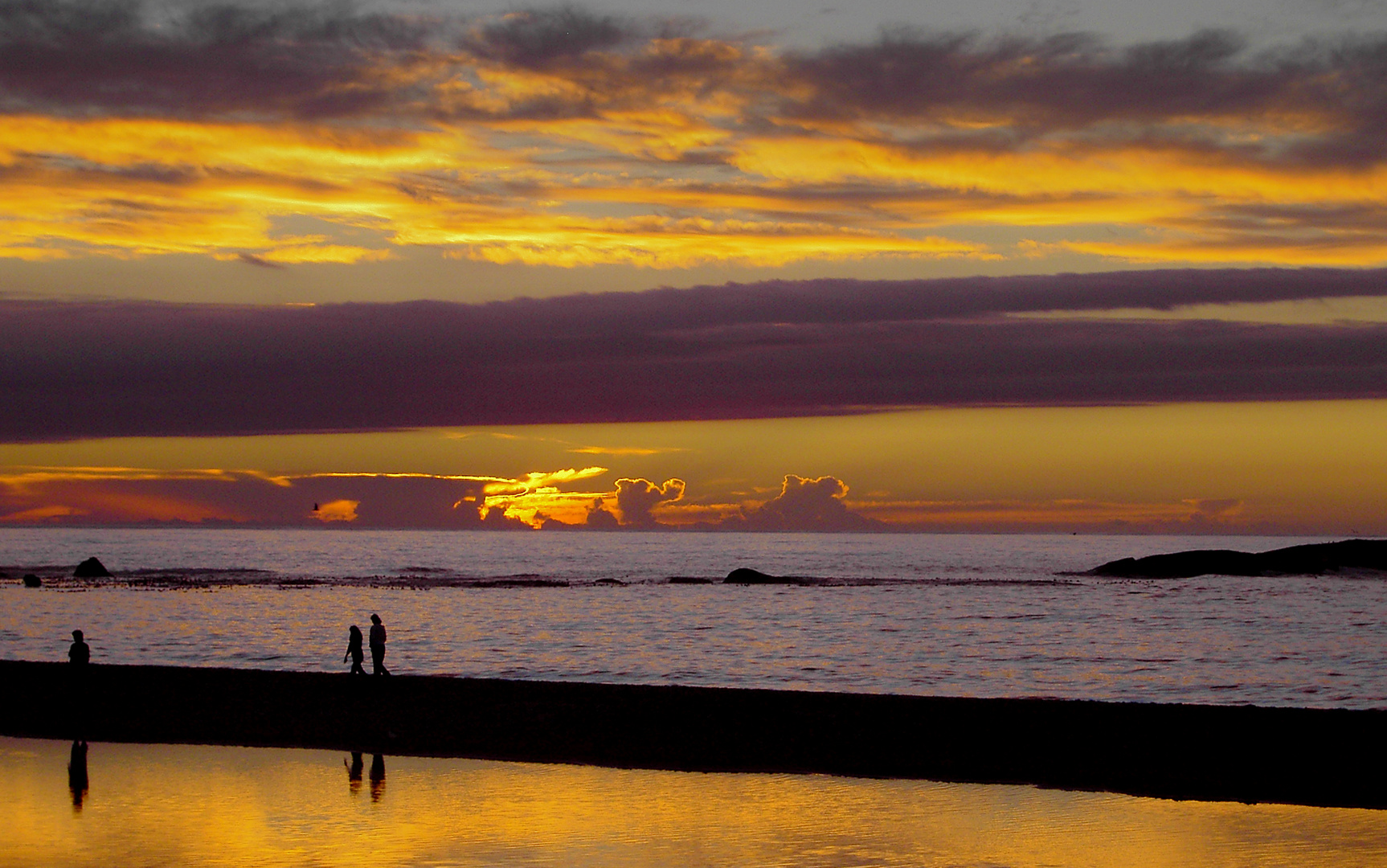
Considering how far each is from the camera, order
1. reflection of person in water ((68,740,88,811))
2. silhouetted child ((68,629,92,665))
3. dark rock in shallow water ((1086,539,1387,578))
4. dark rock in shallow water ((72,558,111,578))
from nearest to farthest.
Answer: reflection of person in water ((68,740,88,811)) < silhouetted child ((68,629,92,665)) < dark rock in shallow water ((72,558,111,578)) < dark rock in shallow water ((1086,539,1387,578))

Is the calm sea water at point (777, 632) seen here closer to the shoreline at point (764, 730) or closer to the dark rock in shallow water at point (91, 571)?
the dark rock in shallow water at point (91, 571)

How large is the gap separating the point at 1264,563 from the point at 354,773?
15302 centimetres

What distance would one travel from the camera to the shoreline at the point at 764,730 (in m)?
22.3

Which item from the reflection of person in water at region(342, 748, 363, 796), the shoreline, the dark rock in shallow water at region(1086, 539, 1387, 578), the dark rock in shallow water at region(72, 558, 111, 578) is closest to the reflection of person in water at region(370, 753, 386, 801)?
the reflection of person in water at region(342, 748, 363, 796)

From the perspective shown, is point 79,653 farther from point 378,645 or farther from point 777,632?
point 777,632

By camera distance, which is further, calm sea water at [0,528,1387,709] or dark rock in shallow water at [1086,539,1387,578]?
dark rock in shallow water at [1086,539,1387,578]

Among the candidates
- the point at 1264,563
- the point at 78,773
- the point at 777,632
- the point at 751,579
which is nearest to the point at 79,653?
the point at 78,773

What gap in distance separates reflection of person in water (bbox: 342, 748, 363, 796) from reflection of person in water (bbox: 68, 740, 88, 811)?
12.5 ft

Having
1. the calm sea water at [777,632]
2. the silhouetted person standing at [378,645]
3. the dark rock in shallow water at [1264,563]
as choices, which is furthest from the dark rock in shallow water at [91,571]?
the dark rock in shallow water at [1264,563]

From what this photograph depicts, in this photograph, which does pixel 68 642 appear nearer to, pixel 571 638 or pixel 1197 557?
pixel 571 638

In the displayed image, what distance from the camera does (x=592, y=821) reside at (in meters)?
17.6

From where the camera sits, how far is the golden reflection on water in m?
15.2

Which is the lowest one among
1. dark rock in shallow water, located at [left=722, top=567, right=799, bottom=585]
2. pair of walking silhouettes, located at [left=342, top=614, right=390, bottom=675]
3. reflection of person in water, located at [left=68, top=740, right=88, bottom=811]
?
dark rock in shallow water, located at [left=722, top=567, right=799, bottom=585]

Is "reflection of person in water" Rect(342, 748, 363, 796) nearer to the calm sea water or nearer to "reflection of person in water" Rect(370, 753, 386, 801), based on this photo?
"reflection of person in water" Rect(370, 753, 386, 801)
